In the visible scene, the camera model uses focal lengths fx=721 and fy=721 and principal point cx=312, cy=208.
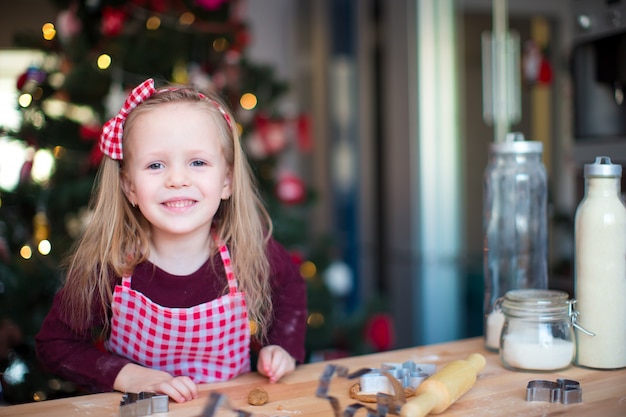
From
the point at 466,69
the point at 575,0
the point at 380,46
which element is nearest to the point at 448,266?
the point at 466,69

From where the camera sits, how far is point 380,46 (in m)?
3.44

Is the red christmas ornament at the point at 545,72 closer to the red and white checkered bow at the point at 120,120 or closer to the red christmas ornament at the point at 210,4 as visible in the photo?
the red christmas ornament at the point at 210,4

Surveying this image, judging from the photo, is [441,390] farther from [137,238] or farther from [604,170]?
[137,238]

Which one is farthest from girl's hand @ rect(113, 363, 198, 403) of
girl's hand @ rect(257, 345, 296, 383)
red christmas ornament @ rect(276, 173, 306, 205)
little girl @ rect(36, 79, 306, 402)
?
red christmas ornament @ rect(276, 173, 306, 205)

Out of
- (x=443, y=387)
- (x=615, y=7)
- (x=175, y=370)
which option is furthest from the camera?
(x=615, y=7)

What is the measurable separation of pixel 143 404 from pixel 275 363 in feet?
0.73

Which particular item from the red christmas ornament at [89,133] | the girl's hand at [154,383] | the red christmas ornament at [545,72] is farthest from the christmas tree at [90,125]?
the red christmas ornament at [545,72]

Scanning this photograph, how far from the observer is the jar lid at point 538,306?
0.96 metres

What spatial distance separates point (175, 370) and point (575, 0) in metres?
1.10

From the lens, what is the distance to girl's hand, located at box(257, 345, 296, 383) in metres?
0.99

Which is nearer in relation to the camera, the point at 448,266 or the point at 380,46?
the point at 448,266

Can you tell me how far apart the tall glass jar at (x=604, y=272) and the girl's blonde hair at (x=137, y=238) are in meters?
0.47

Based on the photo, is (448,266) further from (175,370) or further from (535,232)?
(175,370)

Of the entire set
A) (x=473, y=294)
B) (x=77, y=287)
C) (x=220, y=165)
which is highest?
(x=220, y=165)
